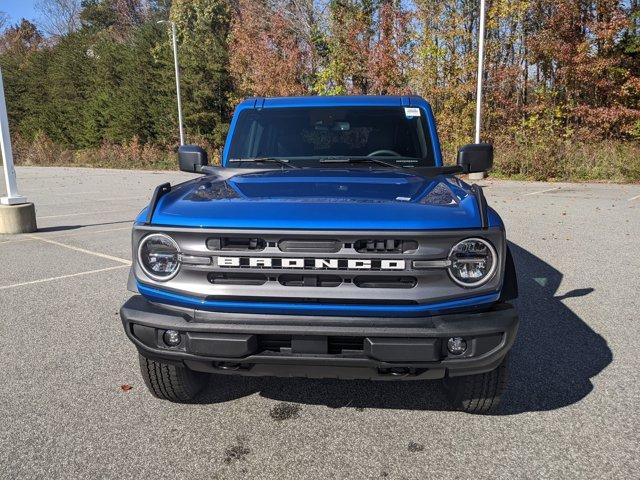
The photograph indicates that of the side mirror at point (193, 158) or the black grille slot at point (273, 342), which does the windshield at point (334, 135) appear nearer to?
the side mirror at point (193, 158)

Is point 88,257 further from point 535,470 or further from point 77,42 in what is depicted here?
point 77,42

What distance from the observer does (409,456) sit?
2.68 m

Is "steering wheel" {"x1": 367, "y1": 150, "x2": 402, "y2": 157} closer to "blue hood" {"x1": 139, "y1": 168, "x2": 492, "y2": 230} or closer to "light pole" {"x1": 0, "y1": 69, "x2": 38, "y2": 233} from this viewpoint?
"blue hood" {"x1": 139, "y1": 168, "x2": 492, "y2": 230}

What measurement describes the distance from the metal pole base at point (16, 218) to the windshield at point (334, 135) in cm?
653

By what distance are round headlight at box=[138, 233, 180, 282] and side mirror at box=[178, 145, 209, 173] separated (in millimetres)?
1585

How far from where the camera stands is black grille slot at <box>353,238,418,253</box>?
8.07ft

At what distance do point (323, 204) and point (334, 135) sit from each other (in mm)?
1570

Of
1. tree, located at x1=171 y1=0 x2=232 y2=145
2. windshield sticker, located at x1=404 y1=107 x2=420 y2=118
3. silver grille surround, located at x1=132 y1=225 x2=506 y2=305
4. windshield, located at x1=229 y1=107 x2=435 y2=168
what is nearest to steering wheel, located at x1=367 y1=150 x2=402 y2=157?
windshield, located at x1=229 y1=107 x2=435 y2=168

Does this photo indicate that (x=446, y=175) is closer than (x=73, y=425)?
No

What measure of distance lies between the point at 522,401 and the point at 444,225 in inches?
55.8

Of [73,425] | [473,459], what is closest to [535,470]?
Result: [473,459]

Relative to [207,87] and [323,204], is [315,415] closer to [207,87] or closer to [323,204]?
[323,204]

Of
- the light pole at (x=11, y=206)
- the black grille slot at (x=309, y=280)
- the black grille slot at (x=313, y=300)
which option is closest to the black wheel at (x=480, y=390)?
the black grille slot at (x=313, y=300)

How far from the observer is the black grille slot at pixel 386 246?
2.46 meters
